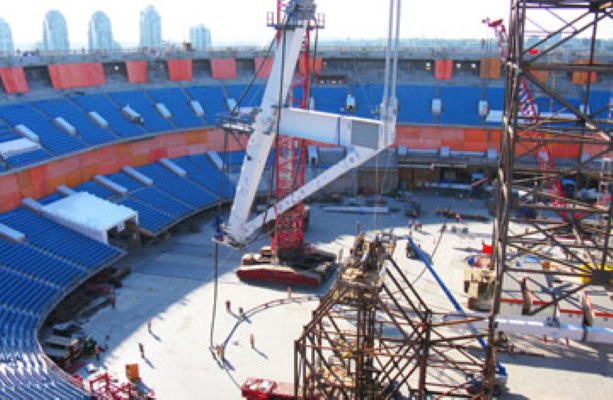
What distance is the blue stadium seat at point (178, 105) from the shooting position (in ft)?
159

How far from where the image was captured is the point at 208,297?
100 ft

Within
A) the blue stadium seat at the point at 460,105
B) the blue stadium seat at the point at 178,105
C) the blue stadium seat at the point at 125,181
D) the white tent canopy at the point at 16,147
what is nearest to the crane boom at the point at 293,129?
the blue stadium seat at the point at 125,181

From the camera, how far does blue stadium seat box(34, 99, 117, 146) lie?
40750mm

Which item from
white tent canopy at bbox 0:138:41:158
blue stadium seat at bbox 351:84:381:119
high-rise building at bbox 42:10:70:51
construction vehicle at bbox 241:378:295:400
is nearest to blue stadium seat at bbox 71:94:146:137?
white tent canopy at bbox 0:138:41:158

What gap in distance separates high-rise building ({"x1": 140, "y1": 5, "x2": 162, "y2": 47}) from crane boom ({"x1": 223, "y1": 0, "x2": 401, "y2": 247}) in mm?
102546

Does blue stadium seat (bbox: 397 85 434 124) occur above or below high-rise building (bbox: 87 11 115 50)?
below

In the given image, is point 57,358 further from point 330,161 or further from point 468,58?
point 468,58

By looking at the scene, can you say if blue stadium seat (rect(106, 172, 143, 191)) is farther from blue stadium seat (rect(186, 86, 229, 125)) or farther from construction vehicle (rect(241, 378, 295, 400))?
construction vehicle (rect(241, 378, 295, 400))

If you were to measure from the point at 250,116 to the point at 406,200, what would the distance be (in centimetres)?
1948

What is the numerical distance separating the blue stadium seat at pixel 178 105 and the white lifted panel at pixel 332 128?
66.8 feet

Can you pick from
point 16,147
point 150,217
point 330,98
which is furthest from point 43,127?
point 330,98

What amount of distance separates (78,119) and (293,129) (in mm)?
19861

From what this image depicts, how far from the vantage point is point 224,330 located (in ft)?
89.1

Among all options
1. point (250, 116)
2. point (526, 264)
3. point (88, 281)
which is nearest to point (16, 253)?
point (88, 281)
